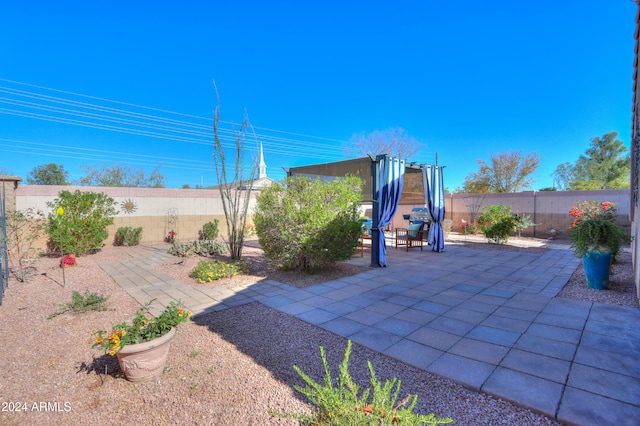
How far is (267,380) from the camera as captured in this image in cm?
196

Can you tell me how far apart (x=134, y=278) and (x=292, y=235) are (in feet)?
10.0

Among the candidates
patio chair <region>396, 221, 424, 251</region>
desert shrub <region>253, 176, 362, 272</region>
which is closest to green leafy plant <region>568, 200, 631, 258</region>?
desert shrub <region>253, 176, 362, 272</region>

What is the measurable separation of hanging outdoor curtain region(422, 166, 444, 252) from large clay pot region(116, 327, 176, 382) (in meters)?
6.84

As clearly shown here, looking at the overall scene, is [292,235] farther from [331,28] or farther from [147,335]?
[331,28]

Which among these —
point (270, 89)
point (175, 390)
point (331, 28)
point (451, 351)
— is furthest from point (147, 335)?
point (270, 89)

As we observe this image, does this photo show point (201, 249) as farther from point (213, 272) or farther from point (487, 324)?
point (487, 324)

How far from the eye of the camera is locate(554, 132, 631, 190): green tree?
19.9 meters

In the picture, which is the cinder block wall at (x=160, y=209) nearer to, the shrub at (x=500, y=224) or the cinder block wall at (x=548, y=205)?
the shrub at (x=500, y=224)

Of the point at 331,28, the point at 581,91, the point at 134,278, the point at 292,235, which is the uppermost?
the point at 331,28

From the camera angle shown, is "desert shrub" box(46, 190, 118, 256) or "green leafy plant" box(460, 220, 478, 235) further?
"green leafy plant" box(460, 220, 478, 235)

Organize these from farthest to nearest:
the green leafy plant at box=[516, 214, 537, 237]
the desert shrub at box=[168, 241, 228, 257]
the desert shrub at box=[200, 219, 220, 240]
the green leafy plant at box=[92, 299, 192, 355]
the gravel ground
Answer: the desert shrub at box=[200, 219, 220, 240]
the green leafy plant at box=[516, 214, 537, 237]
the desert shrub at box=[168, 241, 228, 257]
the green leafy plant at box=[92, 299, 192, 355]
the gravel ground

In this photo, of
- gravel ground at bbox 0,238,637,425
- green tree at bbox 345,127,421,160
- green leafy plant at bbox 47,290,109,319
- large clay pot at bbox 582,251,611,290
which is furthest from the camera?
green tree at bbox 345,127,421,160

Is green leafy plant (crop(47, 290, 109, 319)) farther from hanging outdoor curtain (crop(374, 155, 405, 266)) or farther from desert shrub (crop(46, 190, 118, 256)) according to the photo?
hanging outdoor curtain (crop(374, 155, 405, 266))

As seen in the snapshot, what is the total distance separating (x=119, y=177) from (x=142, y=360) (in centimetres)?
2073
